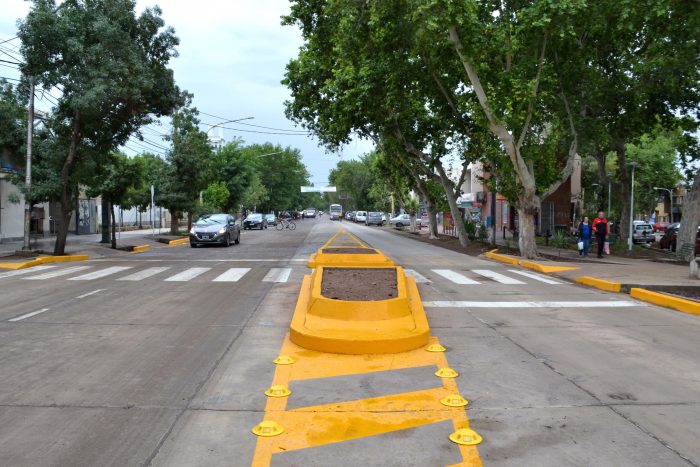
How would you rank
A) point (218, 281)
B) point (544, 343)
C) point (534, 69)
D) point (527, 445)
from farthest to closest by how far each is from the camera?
point (534, 69)
point (218, 281)
point (544, 343)
point (527, 445)

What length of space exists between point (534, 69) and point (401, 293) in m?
13.9

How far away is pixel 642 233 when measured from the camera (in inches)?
1264

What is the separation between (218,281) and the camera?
13.4 m

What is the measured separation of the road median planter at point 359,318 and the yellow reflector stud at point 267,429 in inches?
89.9

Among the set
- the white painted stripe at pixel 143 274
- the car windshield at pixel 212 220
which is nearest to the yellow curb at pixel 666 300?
the white painted stripe at pixel 143 274

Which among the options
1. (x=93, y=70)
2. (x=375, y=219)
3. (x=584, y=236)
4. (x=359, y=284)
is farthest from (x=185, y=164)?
(x=375, y=219)

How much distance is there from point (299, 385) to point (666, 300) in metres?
8.15

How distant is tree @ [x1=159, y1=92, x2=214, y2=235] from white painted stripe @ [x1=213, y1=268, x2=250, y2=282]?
19.8 metres

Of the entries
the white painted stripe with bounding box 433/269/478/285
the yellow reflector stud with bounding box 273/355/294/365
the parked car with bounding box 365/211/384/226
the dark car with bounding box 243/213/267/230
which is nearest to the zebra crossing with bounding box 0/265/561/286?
the white painted stripe with bounding box 433/269/478/285

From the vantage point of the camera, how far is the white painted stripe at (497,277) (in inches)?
543

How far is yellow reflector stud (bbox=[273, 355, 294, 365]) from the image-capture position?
6266mm

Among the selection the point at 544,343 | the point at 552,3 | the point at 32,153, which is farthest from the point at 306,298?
the point at 32,153

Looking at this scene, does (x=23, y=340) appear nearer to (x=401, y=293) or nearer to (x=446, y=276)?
(x=401, y=293)

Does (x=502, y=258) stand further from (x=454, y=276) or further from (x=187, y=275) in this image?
(x=187, y=275)
